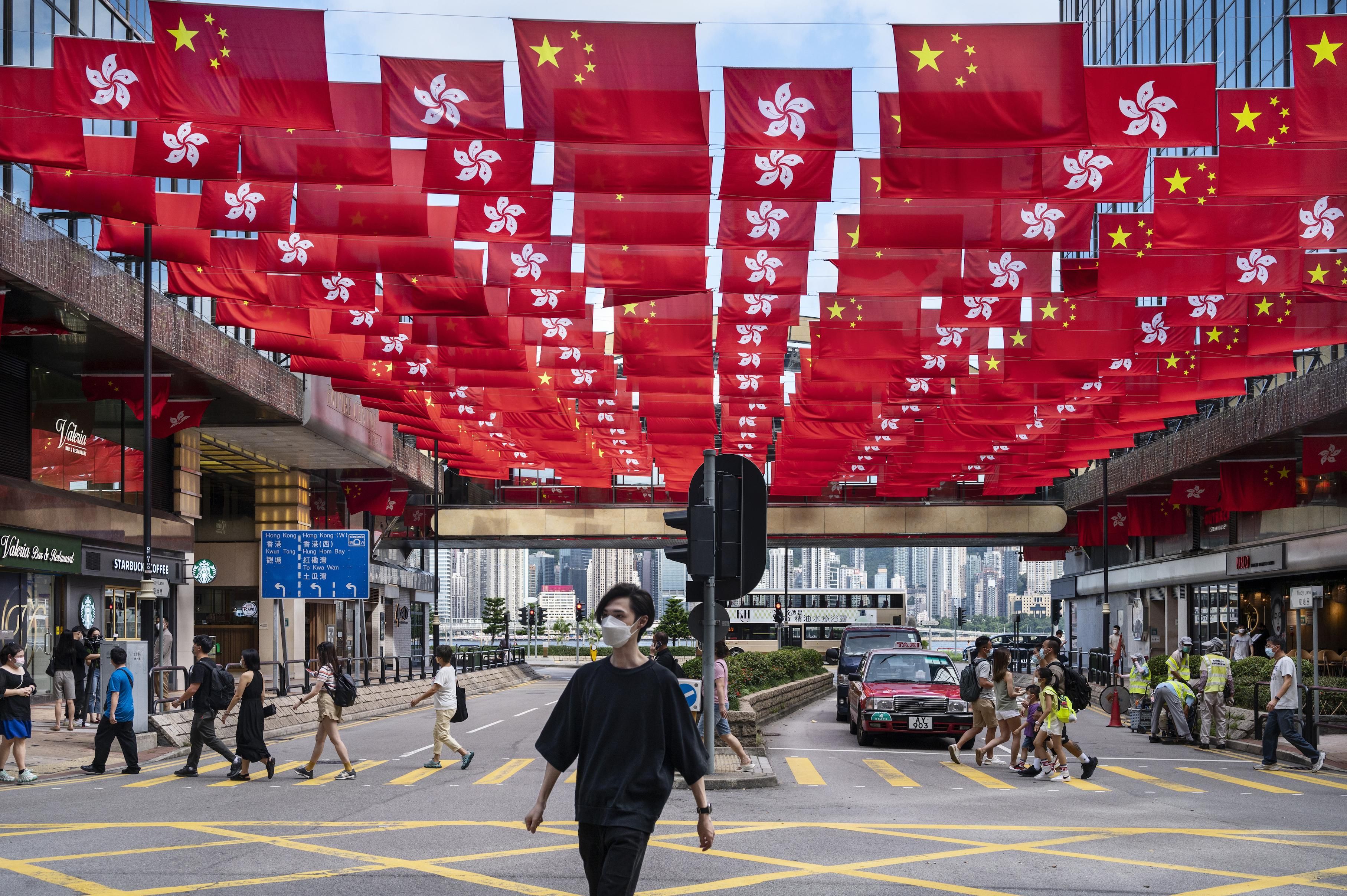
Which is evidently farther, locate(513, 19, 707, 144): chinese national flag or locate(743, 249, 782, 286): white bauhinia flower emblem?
locate(743, 249, 782, 286): white bauhinia flower emblem

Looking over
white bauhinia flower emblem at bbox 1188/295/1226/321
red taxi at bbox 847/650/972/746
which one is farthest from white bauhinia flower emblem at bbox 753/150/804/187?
white bauhinia flower emblem at bbox 1188/295/1226/321

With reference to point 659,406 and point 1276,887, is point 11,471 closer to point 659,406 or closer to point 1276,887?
point 659,406

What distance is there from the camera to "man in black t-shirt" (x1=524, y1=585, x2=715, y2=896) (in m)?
5.72

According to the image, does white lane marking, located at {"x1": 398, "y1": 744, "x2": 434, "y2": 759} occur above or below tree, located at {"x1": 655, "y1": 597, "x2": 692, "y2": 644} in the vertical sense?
above

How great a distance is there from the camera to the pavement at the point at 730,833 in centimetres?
912

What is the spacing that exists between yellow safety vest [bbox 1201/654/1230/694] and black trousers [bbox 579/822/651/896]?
58.7ft

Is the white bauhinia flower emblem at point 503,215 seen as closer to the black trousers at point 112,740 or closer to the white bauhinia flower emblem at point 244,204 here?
the white bauhinia flower emblem at point 244,204

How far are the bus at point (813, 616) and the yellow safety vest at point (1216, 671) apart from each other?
152 ft

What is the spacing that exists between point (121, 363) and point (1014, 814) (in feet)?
66.2

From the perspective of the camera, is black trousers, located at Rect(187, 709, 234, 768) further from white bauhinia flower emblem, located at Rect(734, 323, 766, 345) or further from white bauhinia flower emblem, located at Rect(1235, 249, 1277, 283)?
white bauhinia flower emblem, located at Rect(1235, 249, 1277, 283)

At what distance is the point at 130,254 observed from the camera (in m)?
20.0

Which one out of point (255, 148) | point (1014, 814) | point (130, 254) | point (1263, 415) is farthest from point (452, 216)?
point (1263, 415)

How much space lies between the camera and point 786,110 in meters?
12.8

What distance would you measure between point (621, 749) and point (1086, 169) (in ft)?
33.7
